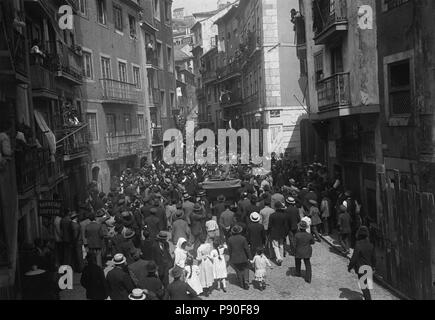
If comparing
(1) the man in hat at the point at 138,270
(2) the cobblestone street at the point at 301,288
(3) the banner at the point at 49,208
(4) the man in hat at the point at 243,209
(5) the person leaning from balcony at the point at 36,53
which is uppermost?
(5) the person leaning from balcony at the point at 36,53

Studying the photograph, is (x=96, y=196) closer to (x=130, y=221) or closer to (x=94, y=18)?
(x=130, y=221)

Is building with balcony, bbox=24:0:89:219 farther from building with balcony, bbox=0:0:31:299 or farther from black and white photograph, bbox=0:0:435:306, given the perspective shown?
building with balcony, bbox=0:0:31:299

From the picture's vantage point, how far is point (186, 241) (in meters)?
10.9

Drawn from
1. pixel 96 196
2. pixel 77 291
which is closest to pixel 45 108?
pixel 96 196

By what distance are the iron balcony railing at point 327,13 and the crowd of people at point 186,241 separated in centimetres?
648

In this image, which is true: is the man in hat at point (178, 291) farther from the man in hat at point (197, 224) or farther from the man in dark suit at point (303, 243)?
the man in hat at point (197, 224)

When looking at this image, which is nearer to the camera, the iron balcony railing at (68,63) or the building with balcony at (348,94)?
the building with balcony at (348,94)

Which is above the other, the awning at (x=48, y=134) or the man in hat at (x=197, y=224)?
the awning at (x=48, y=134)

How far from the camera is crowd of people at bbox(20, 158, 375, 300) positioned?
8.99 m

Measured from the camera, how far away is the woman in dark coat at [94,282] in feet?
29.4

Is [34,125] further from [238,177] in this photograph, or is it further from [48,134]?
[238,177]

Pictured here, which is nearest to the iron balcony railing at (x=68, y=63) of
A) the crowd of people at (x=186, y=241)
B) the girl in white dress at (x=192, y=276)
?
the crowd of people at (x=186, y=241)

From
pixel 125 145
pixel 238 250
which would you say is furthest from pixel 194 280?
pixel 125 145

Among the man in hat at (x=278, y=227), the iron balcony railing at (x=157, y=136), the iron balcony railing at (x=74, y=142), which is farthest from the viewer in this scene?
the iron balcony railing at (x=157, y=136)
